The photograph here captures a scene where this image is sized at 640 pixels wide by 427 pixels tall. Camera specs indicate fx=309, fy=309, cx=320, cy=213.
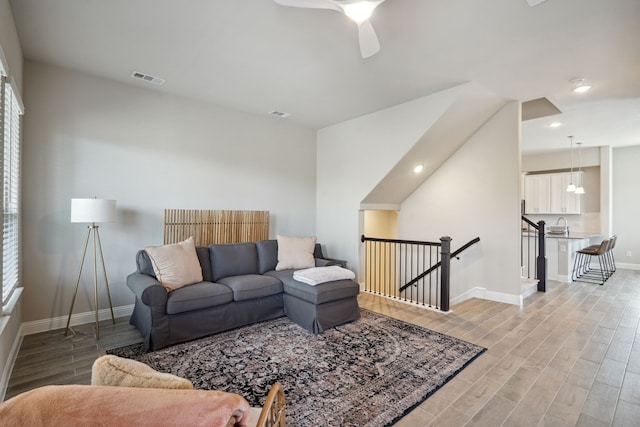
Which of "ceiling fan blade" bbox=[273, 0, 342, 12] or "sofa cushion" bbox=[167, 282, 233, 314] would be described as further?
"sofa cushion" bbox=[167, 282, 233, 314]

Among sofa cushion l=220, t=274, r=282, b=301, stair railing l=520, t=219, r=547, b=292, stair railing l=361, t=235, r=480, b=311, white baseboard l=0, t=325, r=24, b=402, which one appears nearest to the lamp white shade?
white baseboard l=0, t=325, r=24, b=402

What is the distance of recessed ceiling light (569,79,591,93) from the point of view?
362cm

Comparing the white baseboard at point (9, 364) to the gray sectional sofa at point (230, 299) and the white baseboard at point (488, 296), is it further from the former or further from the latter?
the white baseboard at point (488, 296)

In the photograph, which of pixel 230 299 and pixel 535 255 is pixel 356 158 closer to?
pixel 230 299

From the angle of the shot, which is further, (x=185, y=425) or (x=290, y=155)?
(x=290, y=155)

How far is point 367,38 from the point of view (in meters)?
2.30

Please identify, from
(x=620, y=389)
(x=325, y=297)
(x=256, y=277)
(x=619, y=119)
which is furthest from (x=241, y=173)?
(x=619, y=119)

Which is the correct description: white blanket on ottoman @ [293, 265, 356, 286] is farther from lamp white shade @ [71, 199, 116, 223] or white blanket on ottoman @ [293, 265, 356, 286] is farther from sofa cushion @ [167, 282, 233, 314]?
lamp white shade @ [71, 199, 116, 223]

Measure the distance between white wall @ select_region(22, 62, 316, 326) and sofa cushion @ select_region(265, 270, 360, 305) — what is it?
171cm

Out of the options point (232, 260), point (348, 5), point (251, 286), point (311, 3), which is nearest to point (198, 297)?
point (251, 286)

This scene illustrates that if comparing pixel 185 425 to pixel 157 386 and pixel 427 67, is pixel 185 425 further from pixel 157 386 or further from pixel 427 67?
pixel 427 67

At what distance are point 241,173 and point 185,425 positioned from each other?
4.36m

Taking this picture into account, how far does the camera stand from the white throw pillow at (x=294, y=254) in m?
4.29

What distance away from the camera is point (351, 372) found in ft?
8.27
